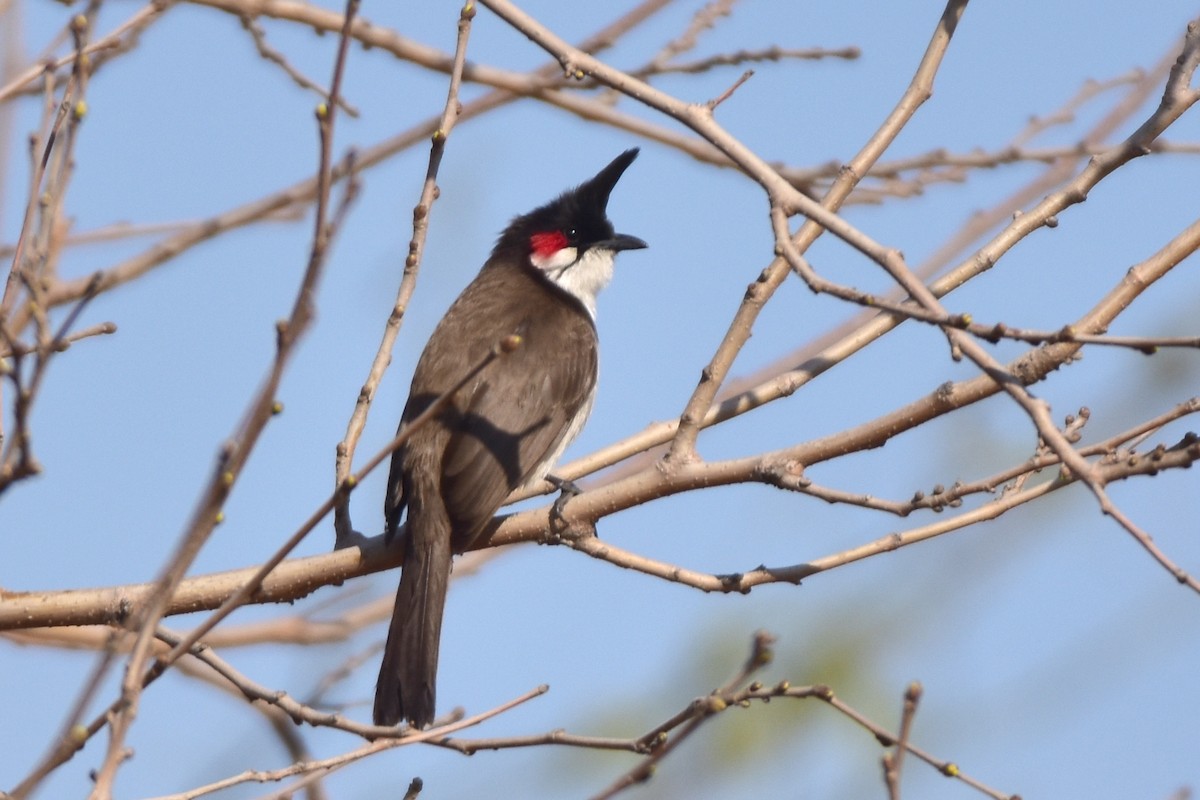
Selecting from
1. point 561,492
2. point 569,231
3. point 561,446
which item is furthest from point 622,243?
point 561,492

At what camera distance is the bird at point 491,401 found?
3688mm

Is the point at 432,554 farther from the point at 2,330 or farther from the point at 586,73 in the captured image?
the point at 2,330

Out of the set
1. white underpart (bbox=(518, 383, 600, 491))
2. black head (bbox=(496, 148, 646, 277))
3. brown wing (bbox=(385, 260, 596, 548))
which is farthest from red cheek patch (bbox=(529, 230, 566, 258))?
white underpart (bbox=(518, 383, 600, 491))

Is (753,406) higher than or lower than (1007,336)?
higher

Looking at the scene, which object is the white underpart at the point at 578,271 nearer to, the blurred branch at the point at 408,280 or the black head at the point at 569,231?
the black head at the point at 569,231

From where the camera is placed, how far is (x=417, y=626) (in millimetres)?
3689

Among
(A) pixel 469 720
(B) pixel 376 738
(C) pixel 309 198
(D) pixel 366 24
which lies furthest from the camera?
(C) pixel 309 198

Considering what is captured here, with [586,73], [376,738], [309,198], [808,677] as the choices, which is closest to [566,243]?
[309,198]

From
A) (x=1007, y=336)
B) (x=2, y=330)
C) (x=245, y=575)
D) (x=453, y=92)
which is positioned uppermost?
(x=453, y=92)

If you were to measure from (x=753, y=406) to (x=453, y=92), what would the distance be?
0.99m

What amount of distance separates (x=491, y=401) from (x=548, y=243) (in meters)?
1.22

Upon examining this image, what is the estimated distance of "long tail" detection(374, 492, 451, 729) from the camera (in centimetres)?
357

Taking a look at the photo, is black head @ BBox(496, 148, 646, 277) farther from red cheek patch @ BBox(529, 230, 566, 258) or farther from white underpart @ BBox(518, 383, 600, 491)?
white underpart @ BBox(518, 383, 600, 491)

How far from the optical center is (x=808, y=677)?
4316 millimetres
